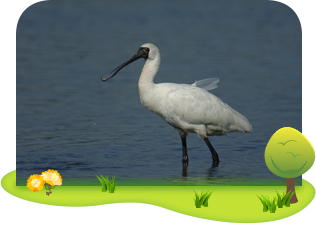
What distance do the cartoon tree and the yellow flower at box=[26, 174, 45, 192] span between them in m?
3.29

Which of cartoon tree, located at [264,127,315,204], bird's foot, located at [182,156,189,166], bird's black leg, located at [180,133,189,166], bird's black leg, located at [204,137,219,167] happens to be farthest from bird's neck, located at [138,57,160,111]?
cartoon tree, located at [264,127,315,204]

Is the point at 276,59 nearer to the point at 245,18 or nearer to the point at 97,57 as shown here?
the point at 245,18

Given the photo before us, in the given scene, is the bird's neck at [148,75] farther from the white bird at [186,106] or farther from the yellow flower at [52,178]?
the yellow flower at [52,178]

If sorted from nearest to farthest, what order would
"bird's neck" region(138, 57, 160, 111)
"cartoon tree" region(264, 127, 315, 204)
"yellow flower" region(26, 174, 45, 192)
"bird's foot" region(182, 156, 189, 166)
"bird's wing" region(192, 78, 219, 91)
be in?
"cartoon tree" region(264, 127, 315, 204) < "yellow flower" region(26, 174, 45, 192) < "bird's neck" region(138, 57, 160, 111) < "bird's foot" region(182, 156, 189, 166) < "bird's wing" region(192, 78, 219, 91)

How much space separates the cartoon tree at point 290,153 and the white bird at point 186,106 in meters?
2.36

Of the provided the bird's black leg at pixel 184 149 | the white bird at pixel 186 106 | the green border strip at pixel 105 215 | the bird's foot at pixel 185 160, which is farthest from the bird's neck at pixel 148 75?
the green border strip at pixel 105 215

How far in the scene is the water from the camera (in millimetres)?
10422

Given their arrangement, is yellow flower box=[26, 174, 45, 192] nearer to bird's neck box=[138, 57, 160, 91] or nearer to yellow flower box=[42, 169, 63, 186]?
yellow flower box=[42, 169, 63, 186]

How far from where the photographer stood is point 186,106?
431 inches

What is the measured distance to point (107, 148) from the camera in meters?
11.6

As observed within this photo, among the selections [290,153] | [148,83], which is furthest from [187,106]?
[290,153]

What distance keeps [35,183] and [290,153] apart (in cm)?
363

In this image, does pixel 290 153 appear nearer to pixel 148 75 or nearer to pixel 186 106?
pixel 186 106

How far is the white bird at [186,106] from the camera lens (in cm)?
1081
